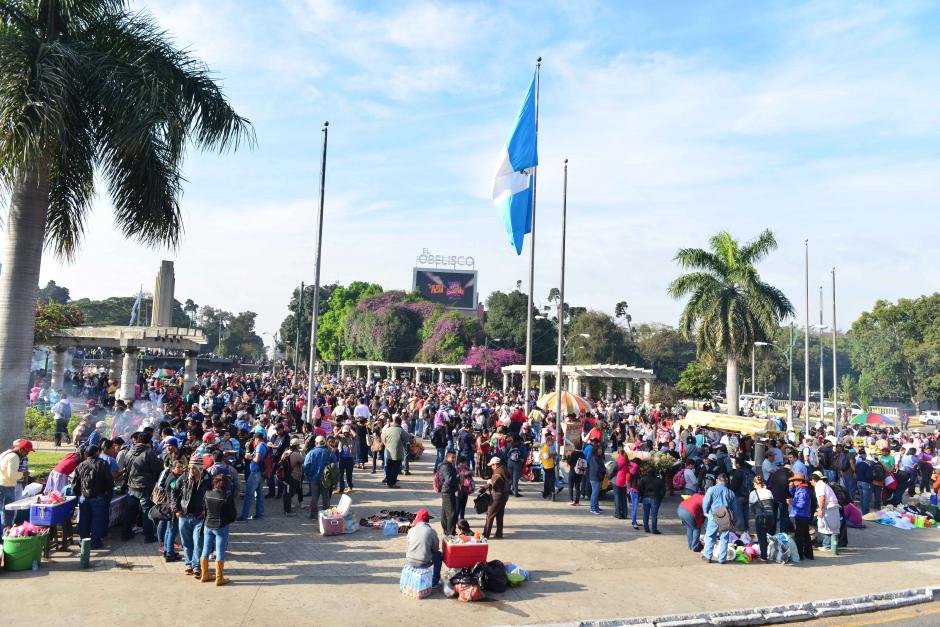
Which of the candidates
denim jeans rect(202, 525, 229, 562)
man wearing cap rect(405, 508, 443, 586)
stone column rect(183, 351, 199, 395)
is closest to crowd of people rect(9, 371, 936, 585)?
denim jeans rect(202, 525, 229, 562)

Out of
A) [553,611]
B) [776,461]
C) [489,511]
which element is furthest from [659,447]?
[553,611]

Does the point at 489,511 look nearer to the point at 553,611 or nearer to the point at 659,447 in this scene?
the point at 553,611

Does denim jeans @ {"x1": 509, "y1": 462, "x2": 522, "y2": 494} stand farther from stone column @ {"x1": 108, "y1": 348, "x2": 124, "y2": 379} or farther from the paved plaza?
stone column @ {"x1": 108, "y1": 348, "x2": 124, "y2": 379}

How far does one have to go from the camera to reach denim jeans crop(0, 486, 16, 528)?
30.3 feet

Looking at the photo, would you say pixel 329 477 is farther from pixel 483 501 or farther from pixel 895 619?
pixel 895 619

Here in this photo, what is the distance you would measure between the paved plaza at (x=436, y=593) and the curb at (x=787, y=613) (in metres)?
0.37

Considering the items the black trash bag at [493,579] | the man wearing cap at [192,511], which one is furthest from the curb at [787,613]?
the man wearing cap at [192,511]

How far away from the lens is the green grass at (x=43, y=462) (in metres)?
13.8

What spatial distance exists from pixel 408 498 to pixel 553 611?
649cm

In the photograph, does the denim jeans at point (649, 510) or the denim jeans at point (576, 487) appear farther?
the denim jeans at point (576, 487)

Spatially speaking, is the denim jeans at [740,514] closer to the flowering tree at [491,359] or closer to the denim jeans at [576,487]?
the denim jeans at [576,487]

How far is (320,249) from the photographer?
1816 centimetres

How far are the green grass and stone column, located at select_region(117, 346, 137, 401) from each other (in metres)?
9.61

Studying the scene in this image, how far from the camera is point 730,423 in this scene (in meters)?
19.6
